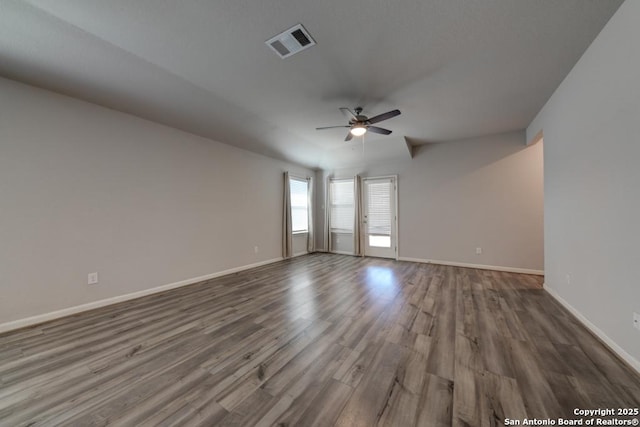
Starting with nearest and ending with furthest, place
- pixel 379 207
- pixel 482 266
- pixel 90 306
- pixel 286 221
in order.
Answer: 1. pixel 90 306
2. pixel 482 266
3. pixel 286 221
4. pixel 379 207

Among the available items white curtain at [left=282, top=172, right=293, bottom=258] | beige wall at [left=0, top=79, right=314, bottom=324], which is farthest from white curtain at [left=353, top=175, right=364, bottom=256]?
beige wall at [left=0, top=79, right=314, bottom=324]

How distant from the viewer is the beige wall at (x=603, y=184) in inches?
67.2

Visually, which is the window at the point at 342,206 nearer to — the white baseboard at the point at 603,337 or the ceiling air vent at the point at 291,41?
the white baseboard at the point at 603,337

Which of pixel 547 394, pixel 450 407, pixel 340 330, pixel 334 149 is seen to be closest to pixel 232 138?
pixel 334 149

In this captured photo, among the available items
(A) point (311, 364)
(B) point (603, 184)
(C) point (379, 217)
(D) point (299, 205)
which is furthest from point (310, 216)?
(B) point (603, 184)

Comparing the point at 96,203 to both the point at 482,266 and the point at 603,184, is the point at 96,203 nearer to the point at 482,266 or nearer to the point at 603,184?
the point at 603,184

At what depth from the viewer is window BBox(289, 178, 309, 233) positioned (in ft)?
20.7

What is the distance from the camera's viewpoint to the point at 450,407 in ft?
4.50

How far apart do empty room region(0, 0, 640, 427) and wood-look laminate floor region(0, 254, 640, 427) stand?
0.07 ft

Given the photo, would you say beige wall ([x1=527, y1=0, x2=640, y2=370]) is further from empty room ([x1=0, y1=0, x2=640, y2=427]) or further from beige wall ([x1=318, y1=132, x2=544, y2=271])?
beige wall ([x1=318, y1=132, x2=544, y2=271])

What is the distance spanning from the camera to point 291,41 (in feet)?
6.98

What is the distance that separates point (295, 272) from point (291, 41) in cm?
377

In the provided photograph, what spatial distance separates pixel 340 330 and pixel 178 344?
5.06 ft

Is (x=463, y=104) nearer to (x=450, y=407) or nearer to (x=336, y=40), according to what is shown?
(x=336, y=40)
